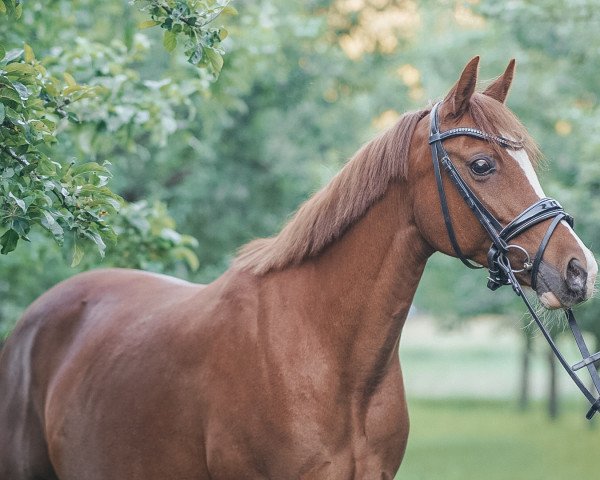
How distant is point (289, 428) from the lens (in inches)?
143

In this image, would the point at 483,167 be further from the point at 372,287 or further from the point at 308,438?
the point at 308,438

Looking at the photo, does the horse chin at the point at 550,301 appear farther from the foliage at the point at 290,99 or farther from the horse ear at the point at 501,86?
the foliage at the point at 290,99

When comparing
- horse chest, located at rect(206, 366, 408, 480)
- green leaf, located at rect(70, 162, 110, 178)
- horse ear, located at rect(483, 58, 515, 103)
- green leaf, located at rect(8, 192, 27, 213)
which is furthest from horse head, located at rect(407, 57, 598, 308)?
green leaf, located at rect(8, 192, 27, 213)

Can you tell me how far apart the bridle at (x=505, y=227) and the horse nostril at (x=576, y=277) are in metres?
0.12

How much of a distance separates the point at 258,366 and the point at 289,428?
0.31 m

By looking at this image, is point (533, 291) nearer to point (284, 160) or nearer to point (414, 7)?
point (284, 160)

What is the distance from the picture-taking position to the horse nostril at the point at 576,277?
3.27 meters

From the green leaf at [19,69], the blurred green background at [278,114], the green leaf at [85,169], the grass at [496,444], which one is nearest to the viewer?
the green leaf at [19,69]

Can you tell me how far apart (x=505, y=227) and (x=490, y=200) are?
129 mm

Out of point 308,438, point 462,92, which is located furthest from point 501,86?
point 308,438

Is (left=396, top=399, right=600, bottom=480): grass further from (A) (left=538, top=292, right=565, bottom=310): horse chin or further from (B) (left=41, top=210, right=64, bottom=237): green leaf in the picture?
(B) (left=41, top=210, right=64, bottom=237): green leaf

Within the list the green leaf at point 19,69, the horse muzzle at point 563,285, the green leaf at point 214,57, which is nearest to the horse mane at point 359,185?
the horse muzzle at point 563,285

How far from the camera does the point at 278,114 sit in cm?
1199

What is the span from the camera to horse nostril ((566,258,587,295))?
3.27 metres
